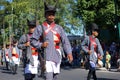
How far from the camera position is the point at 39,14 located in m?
42.6

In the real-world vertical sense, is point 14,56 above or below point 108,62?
above

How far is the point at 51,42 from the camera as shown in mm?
8016

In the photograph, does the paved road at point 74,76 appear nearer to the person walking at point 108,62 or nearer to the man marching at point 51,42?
the person walking at point 108,62

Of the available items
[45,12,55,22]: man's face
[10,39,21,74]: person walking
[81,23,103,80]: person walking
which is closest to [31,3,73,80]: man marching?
[45,12,55,22]: man's face

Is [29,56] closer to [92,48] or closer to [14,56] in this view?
[92,48]

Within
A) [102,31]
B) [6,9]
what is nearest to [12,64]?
[102,31]

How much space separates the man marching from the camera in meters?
8.00

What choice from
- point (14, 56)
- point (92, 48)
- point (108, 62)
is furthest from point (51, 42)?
point (108, 62)

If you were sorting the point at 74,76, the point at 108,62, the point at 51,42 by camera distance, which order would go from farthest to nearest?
1. the point at 108,62
2. the point at 74,76
3. the point at 51,42

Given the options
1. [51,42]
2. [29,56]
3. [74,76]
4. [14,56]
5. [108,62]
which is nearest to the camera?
[51,42]

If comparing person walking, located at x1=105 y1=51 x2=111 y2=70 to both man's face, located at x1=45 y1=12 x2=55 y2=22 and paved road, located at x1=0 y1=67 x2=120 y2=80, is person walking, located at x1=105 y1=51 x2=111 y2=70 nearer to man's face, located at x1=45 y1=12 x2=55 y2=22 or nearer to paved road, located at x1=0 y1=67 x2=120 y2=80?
paved road, located at x1=0 y1=67 x2=120 y2=80

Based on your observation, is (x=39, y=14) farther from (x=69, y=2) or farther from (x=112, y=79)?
(x=112, y=79)

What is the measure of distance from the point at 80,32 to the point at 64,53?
120ft

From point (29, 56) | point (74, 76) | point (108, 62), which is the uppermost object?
point (29, 56)
